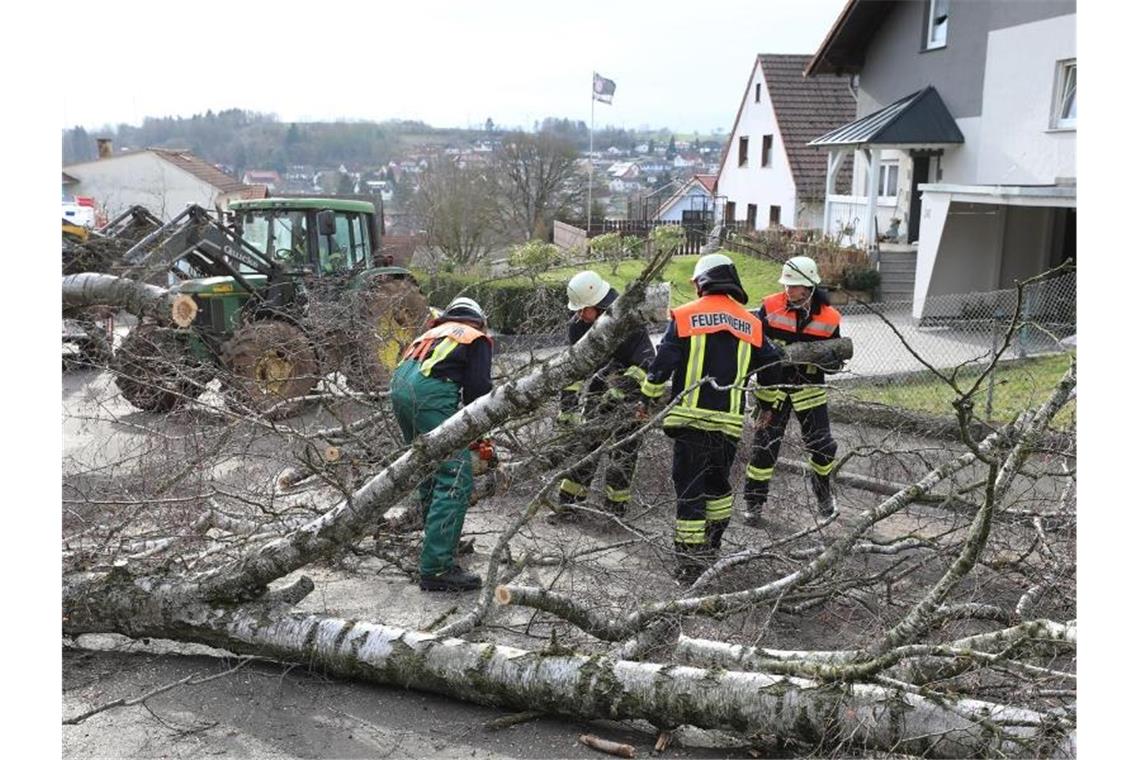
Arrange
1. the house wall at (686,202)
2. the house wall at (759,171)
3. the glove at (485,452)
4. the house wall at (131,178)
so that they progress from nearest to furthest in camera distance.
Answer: the glove at (485,452) < the house wall at (759,171) < the house wall at (686,202) < the house wall at (131,178)

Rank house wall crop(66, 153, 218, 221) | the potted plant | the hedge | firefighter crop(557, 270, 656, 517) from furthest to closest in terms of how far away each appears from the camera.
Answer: house wall crop(66, 153, 218, 221) < the potted plant < the hedge < firefighter crop(557, 270, 656, 517)

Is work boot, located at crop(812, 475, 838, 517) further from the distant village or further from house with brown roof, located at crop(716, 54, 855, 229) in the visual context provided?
the distant village

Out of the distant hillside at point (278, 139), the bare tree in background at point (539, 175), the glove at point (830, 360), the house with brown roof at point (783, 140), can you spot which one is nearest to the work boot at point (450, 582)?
the glove at point (830, 360)

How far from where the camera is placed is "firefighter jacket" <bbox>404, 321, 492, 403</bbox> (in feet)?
16.8

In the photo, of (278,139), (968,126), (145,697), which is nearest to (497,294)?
(968,126)

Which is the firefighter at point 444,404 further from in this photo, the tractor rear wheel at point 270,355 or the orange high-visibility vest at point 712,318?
the tractor rear wheel at point 270,355

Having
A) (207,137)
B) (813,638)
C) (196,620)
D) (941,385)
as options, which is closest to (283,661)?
(196,620)

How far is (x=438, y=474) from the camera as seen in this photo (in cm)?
506

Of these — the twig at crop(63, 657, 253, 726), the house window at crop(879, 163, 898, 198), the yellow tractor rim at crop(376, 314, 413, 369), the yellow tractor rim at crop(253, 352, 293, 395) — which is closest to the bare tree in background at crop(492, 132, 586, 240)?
the house window at crop(879, 163, 898, 198)

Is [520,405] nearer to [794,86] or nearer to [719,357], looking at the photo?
[719,357]

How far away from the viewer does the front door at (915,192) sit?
18.4 meters

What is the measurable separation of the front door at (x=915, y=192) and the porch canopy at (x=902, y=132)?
437mm

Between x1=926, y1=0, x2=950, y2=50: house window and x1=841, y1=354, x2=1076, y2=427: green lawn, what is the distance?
8.61 metres

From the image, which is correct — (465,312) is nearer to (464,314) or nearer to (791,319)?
(464,314)
